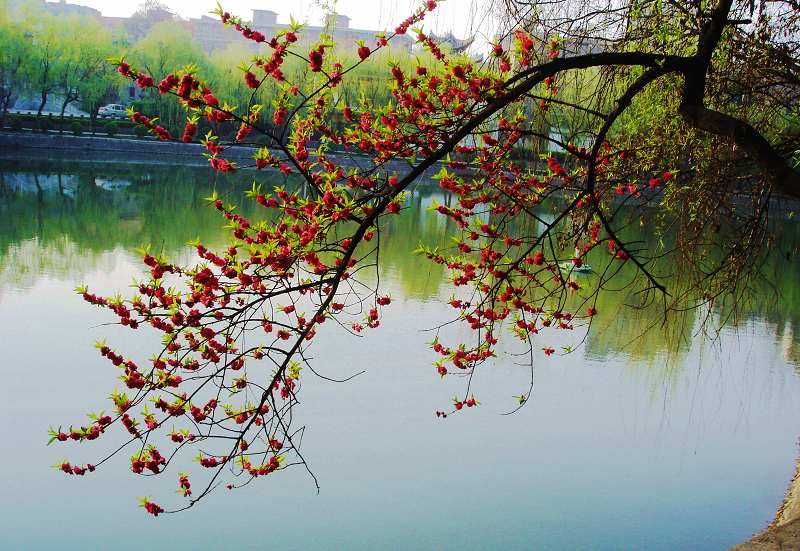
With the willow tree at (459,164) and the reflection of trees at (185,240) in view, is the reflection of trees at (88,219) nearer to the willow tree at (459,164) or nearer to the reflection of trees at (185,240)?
the reflection of trees at (185,240)

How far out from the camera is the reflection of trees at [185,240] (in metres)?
9.65

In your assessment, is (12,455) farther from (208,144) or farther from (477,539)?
(208,144)

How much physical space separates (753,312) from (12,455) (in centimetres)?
864

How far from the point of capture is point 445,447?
6.41 m

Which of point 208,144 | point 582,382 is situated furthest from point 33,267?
point 208,144

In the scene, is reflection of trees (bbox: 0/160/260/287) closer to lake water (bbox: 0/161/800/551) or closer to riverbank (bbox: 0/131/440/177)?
lake water (bbox: 0/161/800/551)

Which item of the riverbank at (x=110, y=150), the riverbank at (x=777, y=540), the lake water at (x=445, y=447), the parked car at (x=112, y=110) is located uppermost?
the parked car at (x=112, y=110)

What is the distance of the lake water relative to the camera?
17.1 feet

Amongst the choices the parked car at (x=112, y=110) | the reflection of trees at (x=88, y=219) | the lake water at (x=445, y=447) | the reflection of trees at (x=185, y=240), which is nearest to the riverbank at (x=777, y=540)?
the reflection of trees at (x=185, y=240)

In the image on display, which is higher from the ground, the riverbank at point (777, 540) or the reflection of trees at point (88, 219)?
the riverbank at point (777, 540)

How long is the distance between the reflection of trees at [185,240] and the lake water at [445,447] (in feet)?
0.36

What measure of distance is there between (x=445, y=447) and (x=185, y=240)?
8.38 meters

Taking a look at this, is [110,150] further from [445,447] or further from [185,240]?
[445,447]

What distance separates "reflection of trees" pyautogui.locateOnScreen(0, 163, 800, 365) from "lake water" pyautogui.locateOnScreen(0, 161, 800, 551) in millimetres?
109
